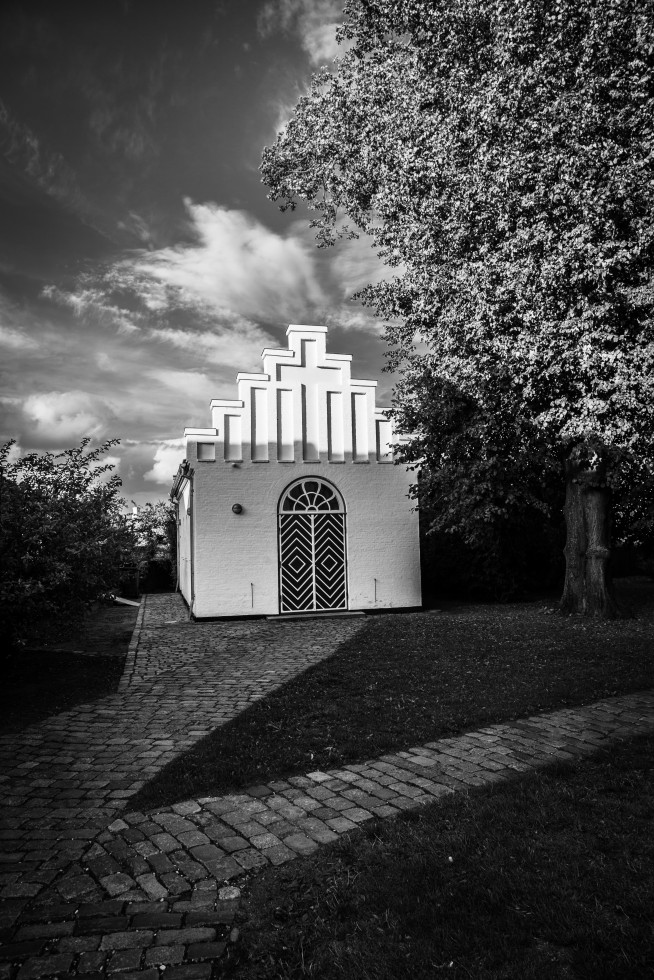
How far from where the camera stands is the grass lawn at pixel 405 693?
5.14 metres

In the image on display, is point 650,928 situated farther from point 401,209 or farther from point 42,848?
point 401,209

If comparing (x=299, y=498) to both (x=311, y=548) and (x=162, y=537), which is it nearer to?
(x=311, y=548)

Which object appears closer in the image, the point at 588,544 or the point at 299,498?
the point at 588,544

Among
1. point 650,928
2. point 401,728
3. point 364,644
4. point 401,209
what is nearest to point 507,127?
point 401,209

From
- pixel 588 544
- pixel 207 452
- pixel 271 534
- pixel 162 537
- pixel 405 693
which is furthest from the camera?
pixel 162 537

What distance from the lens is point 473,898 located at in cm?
306

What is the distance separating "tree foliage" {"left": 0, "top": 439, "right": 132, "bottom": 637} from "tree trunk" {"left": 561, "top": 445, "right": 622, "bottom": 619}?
9.52m

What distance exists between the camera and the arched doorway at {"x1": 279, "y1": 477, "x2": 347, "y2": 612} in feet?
54.2

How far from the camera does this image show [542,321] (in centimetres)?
1136

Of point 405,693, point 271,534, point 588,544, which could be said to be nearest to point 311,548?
point 271,534

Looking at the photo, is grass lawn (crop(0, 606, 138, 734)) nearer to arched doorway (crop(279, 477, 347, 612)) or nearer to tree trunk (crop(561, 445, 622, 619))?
arched doorway (crop(279, 477, 347, 612))

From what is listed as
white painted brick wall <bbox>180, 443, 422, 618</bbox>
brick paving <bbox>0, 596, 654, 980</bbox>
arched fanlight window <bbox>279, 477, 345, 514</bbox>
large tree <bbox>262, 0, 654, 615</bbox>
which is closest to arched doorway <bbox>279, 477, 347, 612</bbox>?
arched fanlight window <bbox>279, 477, 345, 514</bbox>

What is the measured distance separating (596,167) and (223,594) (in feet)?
38.2

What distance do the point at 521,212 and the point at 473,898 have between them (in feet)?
38.1
